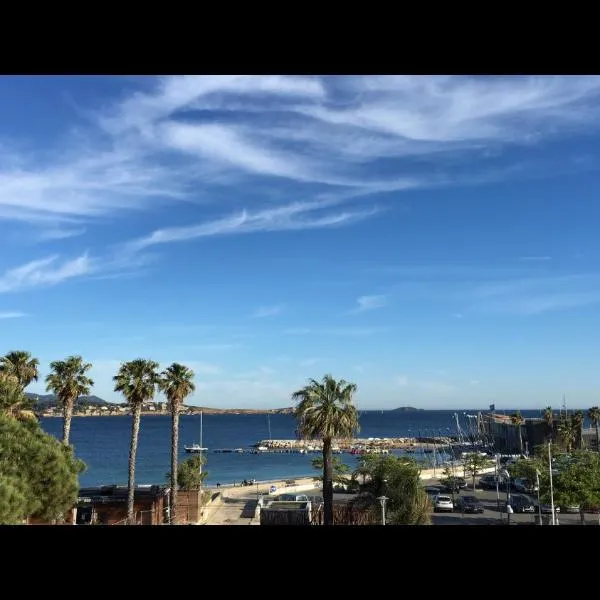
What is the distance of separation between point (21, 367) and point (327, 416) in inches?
593

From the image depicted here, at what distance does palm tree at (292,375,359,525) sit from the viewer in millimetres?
22281

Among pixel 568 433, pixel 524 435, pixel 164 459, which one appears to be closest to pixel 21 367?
pixel 568 433

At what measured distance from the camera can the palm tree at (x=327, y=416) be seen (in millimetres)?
22281

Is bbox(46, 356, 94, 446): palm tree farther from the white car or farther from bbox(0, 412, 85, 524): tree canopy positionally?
the white car

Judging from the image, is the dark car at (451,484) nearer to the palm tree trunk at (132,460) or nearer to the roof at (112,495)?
the roof at (112,495)

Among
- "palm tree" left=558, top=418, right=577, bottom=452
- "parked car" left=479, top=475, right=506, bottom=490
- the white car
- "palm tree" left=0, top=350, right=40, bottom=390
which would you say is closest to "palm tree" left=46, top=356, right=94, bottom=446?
"palm tree" left=0, top=350, right=40, bottom=390

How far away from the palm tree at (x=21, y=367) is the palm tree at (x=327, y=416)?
1340 centimetres

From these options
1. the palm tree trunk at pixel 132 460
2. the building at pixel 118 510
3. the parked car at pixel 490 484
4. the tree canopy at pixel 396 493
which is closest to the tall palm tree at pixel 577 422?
the parked car at pixel 490 484

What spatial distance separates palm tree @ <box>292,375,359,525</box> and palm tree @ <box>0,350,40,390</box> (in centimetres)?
1340
